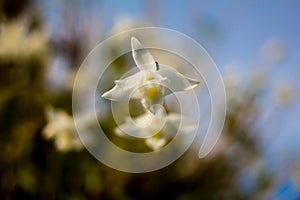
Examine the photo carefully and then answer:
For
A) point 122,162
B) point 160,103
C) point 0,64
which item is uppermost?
point 0,64

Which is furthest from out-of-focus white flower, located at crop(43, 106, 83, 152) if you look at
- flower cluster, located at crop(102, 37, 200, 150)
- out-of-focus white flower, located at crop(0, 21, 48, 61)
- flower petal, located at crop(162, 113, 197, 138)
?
flower cluster, located at crop(102, 37, 200, 150)

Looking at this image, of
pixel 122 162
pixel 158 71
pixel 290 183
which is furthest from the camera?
pixel 290 183

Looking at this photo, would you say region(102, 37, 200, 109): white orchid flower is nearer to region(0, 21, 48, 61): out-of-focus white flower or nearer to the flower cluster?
the flower cluster

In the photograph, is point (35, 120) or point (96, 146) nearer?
point (96, 146)

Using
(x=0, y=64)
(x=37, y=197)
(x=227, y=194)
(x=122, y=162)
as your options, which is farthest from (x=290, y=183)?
(x=0, y=64)

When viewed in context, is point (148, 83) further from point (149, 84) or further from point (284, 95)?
point (284, 95)

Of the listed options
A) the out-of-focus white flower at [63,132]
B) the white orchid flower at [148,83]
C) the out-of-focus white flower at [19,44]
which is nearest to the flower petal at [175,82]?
the white orchid flower at [148,83]

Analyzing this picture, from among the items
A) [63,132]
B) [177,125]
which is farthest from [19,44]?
[177,125]

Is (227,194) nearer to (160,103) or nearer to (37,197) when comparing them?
(37,197)
